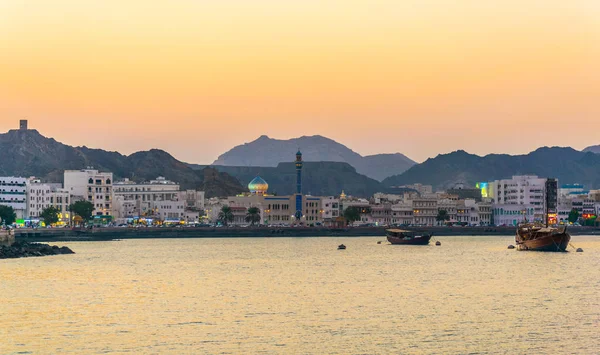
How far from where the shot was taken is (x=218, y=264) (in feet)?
370

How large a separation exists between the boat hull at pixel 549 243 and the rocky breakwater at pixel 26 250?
57979mm

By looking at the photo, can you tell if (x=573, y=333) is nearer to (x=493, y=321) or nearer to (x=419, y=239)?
(x=493, y=321)

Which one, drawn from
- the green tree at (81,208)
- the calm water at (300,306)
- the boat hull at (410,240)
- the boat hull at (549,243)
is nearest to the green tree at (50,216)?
the green tree at (81,208)

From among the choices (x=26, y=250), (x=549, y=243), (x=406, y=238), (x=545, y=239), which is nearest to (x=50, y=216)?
(x=406, y=238)

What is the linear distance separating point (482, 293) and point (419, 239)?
3684 inches

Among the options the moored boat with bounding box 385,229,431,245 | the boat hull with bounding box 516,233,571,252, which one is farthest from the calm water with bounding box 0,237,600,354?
the moored boat with bounding box 385,229,431,245

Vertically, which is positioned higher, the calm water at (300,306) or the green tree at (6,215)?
the green tree at (6,215)

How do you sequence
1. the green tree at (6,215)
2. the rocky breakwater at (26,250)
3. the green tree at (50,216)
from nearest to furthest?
the rocky breakwater at (26,250), the green tree at (6,215), the green tree at (50,216)

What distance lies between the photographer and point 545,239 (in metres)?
139

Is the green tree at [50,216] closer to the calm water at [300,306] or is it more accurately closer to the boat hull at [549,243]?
the calm water at [300,306]

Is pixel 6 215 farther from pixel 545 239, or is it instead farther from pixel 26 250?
pixel 545 239

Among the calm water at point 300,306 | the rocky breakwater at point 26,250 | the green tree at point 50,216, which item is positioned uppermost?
the green tree at point 50,216

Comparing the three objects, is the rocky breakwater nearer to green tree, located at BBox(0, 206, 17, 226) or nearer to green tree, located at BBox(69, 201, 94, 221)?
green tree, located at BBox(0, 206, 17, 226)

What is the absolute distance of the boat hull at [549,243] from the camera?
13875 cm
